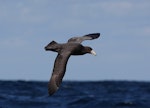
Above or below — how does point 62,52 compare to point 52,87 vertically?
above

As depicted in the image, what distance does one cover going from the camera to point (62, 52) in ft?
61.3

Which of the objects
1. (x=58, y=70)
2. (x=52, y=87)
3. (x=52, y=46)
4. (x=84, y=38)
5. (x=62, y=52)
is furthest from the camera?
(x=84, y=38)

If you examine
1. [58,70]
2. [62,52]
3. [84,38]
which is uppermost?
[84,38]

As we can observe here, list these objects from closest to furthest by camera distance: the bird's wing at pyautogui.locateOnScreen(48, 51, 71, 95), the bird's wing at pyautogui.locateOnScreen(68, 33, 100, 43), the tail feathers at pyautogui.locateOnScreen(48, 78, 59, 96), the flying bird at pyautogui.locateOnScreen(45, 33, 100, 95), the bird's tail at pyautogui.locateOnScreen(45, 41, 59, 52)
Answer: the tail feathers at pyautogui.locateOnScreen(48, 78, 59, 96) < the bird's wing at pyautogui.locateOnScreen(48, 51, 71, 95) < the flying bird at pyautogui.locateOnScreen(45, 33, 100, 95) < the bird's tail at pyautogui.locateOnScreen(45, 41, 59, 52) < the bird's wing at pyautogui.locateOnScreen(68, 33, 100, 43)

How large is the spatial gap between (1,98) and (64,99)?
4389 millimetres

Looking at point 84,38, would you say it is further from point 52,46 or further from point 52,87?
point 52,87

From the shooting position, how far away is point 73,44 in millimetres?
19406

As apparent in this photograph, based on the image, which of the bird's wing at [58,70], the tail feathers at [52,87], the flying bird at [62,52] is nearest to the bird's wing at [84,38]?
the flying bird at [62,52]

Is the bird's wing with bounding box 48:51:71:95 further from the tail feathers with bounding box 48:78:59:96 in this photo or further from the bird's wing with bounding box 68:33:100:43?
the bird's wing with bounding box 68:33:100:43

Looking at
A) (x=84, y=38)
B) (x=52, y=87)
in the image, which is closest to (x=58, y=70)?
(x=52, y=87)

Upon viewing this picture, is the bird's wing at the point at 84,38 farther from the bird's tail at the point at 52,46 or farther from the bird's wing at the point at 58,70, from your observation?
the bird's wing at the point at 58,70

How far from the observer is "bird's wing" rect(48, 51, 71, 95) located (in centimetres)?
1770

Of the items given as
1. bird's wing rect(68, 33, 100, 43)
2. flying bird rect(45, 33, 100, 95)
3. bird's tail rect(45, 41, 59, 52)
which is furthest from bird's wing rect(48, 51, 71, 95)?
bird's wing rect(68, 33, 100, 43)

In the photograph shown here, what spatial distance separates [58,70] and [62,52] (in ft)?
2.50
